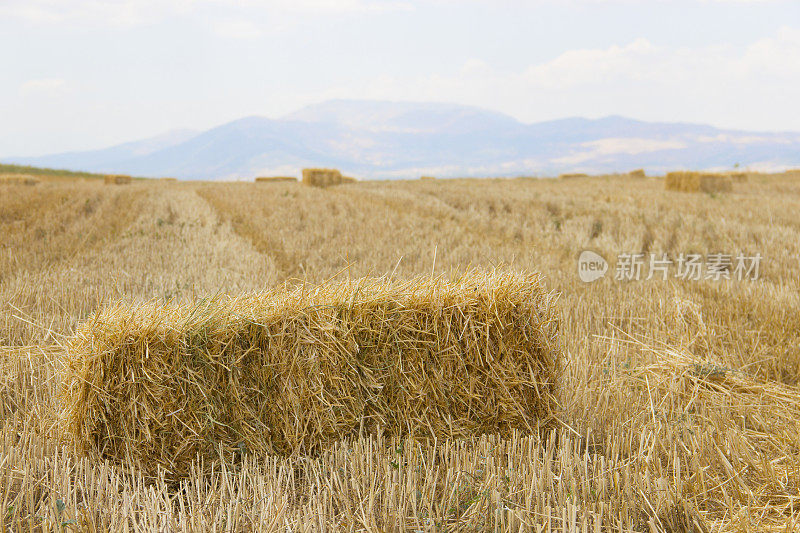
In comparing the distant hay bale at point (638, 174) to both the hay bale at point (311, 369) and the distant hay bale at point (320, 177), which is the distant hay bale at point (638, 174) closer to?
the distant hay bale at point (320, 177)

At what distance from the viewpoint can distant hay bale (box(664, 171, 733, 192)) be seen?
1602 cm

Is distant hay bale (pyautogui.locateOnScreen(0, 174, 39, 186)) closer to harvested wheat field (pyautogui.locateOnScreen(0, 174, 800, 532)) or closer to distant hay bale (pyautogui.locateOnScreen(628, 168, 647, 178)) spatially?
harvested wheat field (pyautogui.locateOnScreen(0, 174, 800, 532))

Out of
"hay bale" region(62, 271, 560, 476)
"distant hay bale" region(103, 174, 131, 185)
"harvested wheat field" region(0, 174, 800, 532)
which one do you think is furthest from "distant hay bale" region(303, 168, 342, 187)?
"hay bale" region(62, 271, 560, 476)

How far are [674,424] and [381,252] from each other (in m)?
4.92

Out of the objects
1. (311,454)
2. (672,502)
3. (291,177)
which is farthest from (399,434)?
(291,177)

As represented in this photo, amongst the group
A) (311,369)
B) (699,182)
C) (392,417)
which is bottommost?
(392,417)

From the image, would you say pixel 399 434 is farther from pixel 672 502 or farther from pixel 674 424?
pixel 674 424

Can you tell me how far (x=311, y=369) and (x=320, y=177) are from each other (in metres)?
18.7

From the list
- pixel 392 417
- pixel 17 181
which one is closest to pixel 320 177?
pixel 17 181

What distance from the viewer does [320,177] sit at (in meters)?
20.9

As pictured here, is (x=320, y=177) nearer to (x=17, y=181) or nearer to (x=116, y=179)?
(x=17, y=181)

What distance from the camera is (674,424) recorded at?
3.11 m

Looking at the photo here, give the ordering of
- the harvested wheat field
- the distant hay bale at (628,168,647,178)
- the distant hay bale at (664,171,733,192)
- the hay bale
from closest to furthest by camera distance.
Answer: the harvested wheat field, the hay bale, the distant hay bale at (664,171,733,192), the distant hay bale at (628,168,647,178)

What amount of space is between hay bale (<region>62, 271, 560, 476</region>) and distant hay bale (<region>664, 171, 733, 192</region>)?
15426 mm
